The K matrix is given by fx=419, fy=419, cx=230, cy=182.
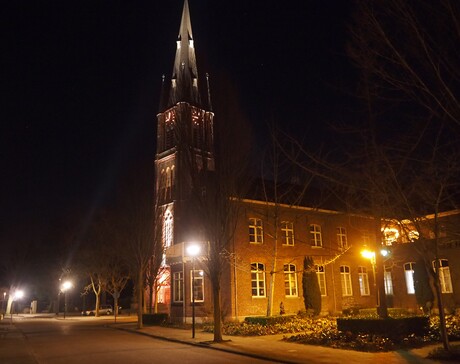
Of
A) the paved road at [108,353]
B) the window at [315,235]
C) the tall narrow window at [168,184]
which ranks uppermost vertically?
the tall narrow window at [168,184]

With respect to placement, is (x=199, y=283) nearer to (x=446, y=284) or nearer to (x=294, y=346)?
(x=294, y=346)

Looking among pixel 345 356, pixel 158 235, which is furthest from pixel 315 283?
pixel 345 356

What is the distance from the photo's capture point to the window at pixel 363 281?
112ft

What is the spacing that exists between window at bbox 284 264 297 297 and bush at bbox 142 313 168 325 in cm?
861

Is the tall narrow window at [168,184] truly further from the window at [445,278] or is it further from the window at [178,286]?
the window at [445,278]

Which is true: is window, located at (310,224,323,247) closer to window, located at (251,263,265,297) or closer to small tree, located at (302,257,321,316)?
small tree, located at (302,257,321,316)

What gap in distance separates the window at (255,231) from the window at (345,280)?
330 inches

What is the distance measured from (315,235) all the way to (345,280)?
4.57 metres

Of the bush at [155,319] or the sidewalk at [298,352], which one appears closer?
the sidewalk at [298,352]

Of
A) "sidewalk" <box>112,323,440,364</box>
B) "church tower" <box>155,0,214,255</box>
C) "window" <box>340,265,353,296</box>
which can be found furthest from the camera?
"church tower" <box>155,0,214,255</box>

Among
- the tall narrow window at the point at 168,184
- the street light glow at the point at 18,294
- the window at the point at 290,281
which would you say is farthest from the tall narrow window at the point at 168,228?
the street light glow at the point at 18,294

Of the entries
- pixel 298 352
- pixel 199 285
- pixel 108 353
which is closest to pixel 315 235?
pixel 199 285

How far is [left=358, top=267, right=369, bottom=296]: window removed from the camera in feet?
112

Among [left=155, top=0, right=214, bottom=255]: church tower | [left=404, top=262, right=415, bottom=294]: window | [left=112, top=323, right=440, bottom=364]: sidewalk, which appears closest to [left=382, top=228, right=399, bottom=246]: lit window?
[left=112, top=323, right=440, bottom=364]: sidewalk
